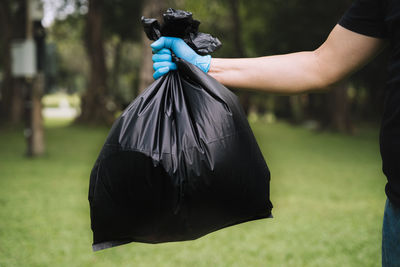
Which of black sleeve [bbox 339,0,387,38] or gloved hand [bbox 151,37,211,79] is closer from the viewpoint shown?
black sleeve [bbox 339,0,387,38]

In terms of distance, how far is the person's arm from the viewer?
73.5 inches

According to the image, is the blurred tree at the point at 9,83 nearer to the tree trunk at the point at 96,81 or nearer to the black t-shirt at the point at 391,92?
the tree trunk at the point at 96,81

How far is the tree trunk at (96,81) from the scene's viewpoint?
68.2 ft

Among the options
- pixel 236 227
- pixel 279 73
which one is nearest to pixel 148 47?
pixel 236 227

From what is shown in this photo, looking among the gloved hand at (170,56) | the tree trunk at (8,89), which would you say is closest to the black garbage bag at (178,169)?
the gloved hand at (170,56)

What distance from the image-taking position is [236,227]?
534 cm

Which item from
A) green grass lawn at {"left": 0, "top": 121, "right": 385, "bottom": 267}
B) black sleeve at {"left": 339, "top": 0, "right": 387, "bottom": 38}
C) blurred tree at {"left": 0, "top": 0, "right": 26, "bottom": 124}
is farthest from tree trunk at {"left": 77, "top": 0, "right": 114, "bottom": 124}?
black sleeve at {"left": 339, "top": 0, "right": 387, "bottom": 38}

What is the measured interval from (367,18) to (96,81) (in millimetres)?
20304

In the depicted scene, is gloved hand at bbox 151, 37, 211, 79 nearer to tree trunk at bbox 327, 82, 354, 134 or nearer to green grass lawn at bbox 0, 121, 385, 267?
green grass lawn at bbox 0, 121, 385, 267

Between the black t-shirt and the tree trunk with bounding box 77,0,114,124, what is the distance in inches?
793

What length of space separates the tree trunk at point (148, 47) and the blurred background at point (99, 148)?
24 mm

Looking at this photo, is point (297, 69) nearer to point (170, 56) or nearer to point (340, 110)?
point (170, 56)

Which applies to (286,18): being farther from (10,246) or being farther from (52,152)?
(10,246)

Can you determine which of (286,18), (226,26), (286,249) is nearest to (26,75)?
(286,249)
